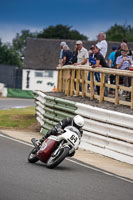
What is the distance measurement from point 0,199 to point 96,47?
9582 mm

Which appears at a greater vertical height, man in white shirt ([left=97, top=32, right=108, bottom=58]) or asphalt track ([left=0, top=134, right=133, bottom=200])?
man in white shirt ([left=97, top=32, right=108, bottom=58])

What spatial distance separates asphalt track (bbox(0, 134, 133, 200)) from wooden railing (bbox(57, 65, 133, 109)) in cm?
330

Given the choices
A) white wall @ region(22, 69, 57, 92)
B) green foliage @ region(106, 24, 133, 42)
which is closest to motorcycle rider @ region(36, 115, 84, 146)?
white wall @ region(22, 69, 57, 92)

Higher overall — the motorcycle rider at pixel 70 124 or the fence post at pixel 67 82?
the fence post at pixel 67 82

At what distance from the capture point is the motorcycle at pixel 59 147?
11.0 meters

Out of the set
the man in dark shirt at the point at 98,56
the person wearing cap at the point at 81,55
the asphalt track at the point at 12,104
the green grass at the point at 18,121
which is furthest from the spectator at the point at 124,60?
the asphalt track at the point at 12,104

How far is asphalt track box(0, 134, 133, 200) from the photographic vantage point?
8289 mm

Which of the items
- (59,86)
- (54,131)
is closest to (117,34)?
(59,86)

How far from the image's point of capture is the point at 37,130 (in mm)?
20375

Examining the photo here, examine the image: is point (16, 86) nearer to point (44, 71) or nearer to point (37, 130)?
point (44, 71)

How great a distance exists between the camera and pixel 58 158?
11023mm

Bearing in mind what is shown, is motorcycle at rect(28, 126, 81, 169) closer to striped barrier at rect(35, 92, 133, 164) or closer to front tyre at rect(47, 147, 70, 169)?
front tyre at rect(47, 147, 70, 169)

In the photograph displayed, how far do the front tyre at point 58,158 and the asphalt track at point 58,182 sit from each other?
0.37 ft

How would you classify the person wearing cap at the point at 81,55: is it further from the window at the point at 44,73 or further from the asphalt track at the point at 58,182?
the window at the point at 44,73
